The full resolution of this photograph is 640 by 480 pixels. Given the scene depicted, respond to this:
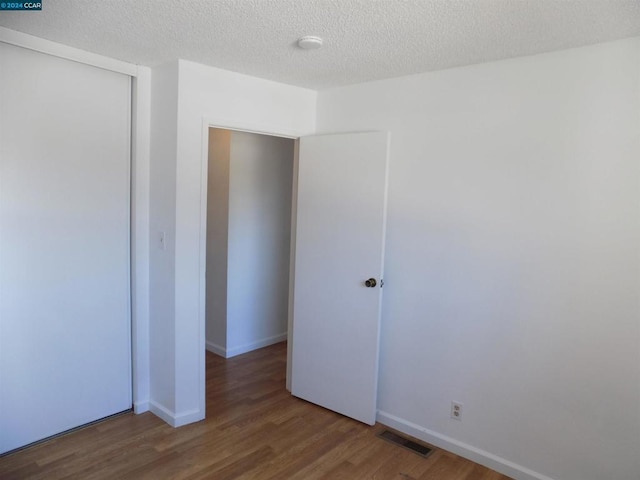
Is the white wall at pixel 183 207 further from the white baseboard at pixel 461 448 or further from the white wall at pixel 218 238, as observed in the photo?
the white baseboard at pixel 461 448

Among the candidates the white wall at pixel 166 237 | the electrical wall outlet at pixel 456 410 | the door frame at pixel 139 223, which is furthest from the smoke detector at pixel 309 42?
the electrical wall outlet at pixel 456 410

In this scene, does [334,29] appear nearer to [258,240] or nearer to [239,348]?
[258,240]

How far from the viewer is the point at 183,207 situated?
2838 mm

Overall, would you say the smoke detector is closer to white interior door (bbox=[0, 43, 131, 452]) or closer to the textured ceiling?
the textured ceiling

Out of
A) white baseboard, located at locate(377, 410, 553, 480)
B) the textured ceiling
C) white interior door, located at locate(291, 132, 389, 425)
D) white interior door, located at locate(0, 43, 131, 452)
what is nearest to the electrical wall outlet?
white baseboard, located at locate(377, 410, 553, 480)

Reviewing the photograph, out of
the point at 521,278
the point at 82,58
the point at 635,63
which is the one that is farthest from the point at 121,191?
the point at 635,63

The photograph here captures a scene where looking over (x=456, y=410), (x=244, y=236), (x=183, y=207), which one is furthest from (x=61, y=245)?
(x=456, y=410)

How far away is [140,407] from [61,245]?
125cm

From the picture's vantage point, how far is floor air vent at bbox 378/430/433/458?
108 inches

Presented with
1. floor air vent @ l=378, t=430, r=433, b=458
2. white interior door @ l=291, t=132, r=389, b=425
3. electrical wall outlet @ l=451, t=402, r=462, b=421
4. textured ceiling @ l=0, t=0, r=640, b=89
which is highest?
textured ceiling @ l=0, t=0, r=640, b=89

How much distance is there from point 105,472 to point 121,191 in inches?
66.5

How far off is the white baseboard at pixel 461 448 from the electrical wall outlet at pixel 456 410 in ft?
0.49

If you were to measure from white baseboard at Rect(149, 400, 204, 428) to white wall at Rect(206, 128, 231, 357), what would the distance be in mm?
1159

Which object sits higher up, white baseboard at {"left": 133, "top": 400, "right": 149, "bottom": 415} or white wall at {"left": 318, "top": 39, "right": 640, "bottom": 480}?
white wall at {"left": 318, "top": 39, "right": 640, "bottom": 480}
